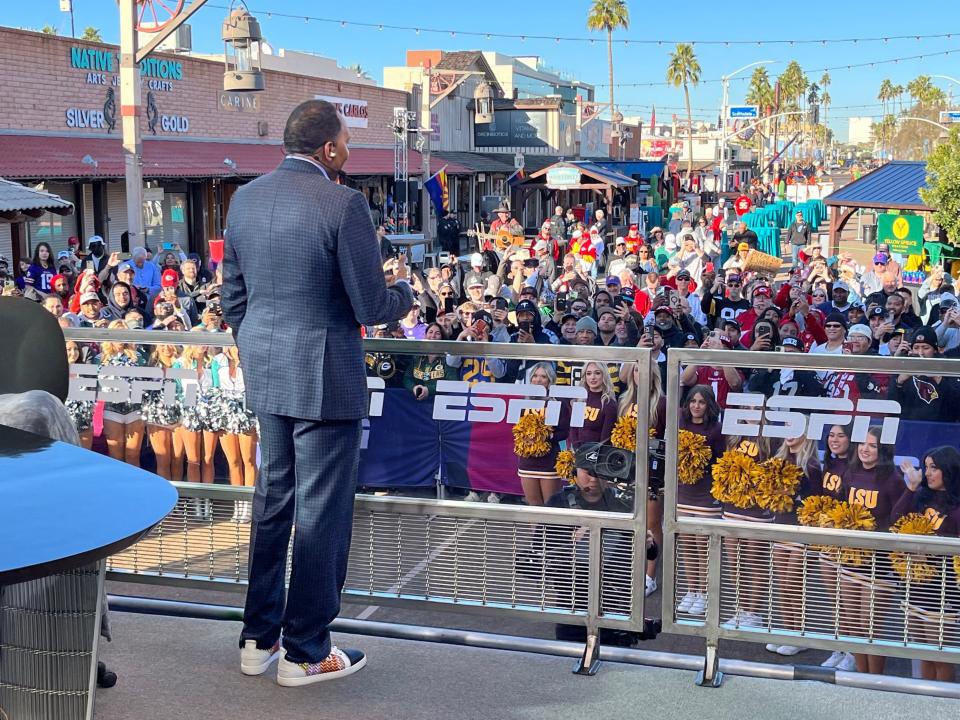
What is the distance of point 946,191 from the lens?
25781 mm

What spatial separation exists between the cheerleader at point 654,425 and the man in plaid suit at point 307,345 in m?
0.87

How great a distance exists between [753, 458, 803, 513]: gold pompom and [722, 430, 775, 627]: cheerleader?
3 cm

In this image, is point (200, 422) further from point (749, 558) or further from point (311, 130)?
point (749, 558)

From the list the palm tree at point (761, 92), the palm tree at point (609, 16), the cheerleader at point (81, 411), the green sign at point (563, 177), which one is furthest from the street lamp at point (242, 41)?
the palm tree at point (761, 92)

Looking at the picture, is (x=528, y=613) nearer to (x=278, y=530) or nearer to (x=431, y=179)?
(x=278, y=530)

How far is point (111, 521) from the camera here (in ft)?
8.49

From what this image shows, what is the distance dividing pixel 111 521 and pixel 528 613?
6.37 ft

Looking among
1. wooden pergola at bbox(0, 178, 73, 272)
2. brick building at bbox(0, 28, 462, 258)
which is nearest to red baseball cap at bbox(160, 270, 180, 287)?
wooden pergola at bbox(0, 178, 73, 272)

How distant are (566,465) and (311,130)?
4.82ft

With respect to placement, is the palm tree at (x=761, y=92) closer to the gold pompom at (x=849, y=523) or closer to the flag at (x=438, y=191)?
the flag at (x=438, y=191)

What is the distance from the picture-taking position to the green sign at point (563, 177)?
1638 inches

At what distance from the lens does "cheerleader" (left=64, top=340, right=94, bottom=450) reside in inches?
181

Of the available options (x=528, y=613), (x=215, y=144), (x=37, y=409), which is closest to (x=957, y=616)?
(x=528, y=613)

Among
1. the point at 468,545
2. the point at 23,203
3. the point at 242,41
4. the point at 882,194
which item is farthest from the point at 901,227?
the point at 468,545
